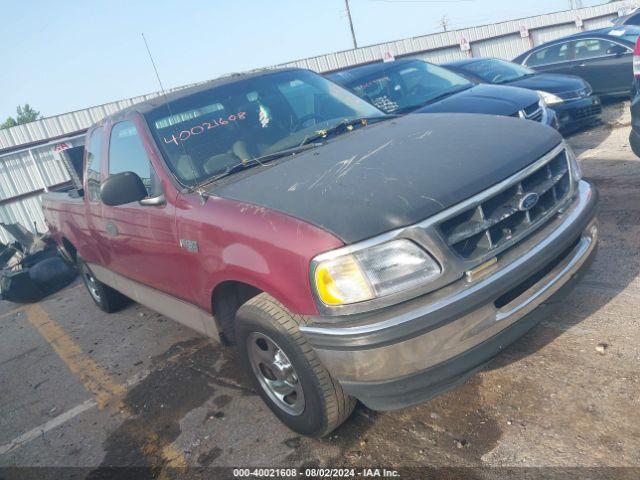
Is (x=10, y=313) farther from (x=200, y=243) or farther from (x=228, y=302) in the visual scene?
(x=200, y=243)

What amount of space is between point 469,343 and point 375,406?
505 millimetres

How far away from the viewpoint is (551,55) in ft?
32.4

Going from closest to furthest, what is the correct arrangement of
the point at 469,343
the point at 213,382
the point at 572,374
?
the point at 469,343 → the point at 572,374 → the point at 213,382

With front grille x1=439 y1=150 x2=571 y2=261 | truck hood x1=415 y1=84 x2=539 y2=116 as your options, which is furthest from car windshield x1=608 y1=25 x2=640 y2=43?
front grille x1=439 y1=150 x2=571 y2=261

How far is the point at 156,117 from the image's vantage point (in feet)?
10.9

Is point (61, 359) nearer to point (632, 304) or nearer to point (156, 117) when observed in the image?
point (156, 117)

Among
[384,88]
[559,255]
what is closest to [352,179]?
[559,255]

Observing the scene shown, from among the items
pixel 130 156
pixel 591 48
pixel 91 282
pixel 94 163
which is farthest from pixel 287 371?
pixel 591 48

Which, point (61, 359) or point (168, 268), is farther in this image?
point (61, 359)

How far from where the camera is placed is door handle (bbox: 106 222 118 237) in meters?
3.85

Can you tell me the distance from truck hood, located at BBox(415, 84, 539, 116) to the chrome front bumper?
366 centimetres

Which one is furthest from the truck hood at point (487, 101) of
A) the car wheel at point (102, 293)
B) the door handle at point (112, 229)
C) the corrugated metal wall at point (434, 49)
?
the corrugated metal wall at point (434, 49)

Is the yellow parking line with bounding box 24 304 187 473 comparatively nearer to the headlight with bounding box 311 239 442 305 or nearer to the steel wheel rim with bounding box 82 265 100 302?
the steel wheel rim with bounding box 82 265 100 302

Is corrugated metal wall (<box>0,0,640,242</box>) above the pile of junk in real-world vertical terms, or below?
above
